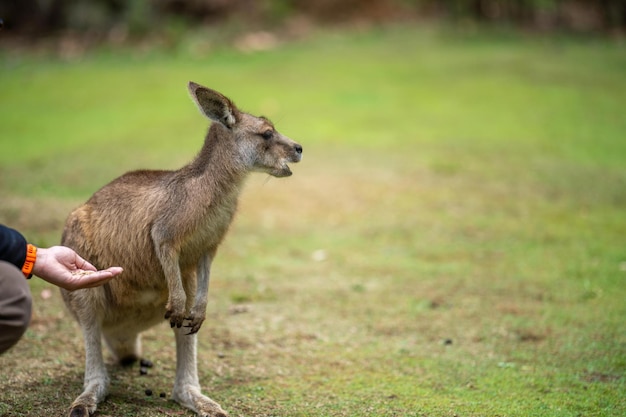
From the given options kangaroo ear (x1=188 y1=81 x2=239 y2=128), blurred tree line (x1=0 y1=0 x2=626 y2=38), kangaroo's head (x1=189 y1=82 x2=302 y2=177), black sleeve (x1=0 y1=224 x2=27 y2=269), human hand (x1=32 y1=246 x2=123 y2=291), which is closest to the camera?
black sleeve (x1=0 y1=224 x2=27 y2=269)

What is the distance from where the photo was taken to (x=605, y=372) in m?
4.30

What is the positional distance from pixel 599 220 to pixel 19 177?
219 inches

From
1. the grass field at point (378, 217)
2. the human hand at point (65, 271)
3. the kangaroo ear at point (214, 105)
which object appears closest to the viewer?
the human hand at point (65, 271)

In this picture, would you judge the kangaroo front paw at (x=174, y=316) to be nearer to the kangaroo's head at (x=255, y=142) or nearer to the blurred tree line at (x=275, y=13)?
the kangaroo's head at (x=255, y=142)

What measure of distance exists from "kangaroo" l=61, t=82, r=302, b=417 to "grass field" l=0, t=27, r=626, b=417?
33 cm

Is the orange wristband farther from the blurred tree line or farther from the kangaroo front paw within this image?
the blurred tree line

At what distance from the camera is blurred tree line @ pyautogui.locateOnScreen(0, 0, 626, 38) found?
48.9 ft

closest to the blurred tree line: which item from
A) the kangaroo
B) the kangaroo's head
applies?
the kangaroo's head

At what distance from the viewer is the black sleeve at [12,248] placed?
281 centimetres

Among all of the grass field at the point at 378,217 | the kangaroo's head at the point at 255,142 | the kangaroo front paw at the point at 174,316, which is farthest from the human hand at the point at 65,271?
the kangaroo's head at the point at 255,142

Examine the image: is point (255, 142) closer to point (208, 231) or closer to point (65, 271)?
point (208, 231)

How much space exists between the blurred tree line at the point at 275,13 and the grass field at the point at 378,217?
3.14ft

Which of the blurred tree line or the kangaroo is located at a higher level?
the blurred tree line

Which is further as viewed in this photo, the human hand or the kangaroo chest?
the kangaroo chest
